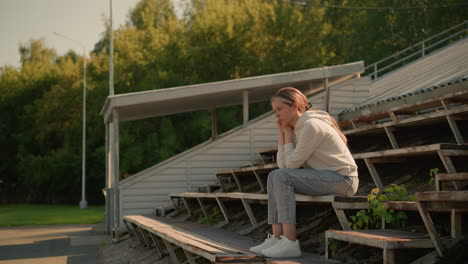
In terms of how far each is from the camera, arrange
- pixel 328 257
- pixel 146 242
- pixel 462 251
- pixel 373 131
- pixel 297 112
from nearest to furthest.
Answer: pixel 462 251 → pixel 328 257 → pixel 297 112 → pixel 373 131 → pixel 146 242

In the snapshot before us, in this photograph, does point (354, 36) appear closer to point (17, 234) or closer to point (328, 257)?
point (17, 234)

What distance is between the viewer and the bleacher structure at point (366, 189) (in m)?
3.76

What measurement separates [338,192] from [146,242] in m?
5.28

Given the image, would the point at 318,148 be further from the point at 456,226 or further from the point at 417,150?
the point at 456,226

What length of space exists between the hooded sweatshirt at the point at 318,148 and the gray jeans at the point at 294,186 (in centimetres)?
7

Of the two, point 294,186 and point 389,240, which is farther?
point 294,186

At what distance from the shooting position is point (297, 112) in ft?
15.8

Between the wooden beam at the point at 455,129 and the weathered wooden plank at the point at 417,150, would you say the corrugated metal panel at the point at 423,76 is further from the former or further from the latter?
the weathered wooden plank at the point at 417,150

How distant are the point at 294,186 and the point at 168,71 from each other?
1180 inches

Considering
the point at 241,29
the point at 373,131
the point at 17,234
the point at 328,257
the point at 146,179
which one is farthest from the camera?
the point at 241,29

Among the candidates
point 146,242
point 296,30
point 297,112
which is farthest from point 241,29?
point 297,112

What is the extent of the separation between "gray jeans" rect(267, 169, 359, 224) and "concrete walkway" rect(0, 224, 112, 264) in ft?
17.8

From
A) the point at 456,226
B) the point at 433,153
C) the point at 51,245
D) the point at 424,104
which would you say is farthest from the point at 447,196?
the point at 51,245

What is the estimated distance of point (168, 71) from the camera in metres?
34.0
